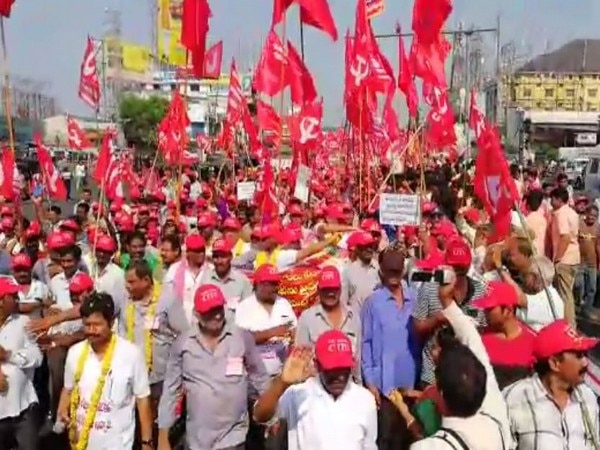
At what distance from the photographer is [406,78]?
57.6ft

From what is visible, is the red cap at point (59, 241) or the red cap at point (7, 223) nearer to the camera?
the red cap at point (59, 241)

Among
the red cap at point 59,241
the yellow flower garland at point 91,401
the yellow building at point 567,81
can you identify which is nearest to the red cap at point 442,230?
the red cap at point 59,241

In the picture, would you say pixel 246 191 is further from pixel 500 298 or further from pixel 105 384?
pixel 500 298

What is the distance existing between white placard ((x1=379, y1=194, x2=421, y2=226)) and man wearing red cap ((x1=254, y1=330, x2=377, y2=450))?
19.5 ft

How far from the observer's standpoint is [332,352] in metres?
4.39

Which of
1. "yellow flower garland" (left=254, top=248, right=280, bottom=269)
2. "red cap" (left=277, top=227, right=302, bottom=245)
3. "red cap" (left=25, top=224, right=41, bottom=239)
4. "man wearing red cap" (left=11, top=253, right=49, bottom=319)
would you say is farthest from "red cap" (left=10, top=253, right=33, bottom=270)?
"red cap" (left=25, top=224, right=41, bottom=239)

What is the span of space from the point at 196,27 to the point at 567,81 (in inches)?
3992

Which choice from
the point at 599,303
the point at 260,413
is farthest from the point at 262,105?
the point at 260,413

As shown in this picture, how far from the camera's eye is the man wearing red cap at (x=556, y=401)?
4066 mm

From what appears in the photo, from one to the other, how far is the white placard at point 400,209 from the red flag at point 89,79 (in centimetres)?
772

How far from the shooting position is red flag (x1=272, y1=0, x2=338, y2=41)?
38.9 feet

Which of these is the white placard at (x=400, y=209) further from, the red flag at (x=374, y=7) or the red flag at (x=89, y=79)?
the red flag at (x=89, y=79)

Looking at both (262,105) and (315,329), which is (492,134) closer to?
(315,329)

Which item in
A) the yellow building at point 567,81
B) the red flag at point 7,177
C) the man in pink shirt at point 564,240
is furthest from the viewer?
the yellow building at point 567,81
